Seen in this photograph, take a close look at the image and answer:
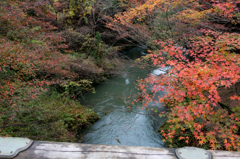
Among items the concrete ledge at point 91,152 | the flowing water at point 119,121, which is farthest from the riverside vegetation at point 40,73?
the concrete ledge at point 91,152

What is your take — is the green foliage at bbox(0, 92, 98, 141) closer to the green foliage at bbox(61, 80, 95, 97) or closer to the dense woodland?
the dense woodland

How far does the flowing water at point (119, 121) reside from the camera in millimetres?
5797

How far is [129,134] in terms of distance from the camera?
6.14m

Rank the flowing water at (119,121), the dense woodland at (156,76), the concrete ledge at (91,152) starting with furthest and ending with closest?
the flowing water at (119,121) < the dense woodland at (156,76) < the concrete ledge at (91,152)

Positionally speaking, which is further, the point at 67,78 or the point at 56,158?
the point at 67,78

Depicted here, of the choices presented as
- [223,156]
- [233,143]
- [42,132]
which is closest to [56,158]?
[223,156]

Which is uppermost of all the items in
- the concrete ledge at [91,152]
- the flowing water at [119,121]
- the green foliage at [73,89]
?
the concrete ledge at [91,152]

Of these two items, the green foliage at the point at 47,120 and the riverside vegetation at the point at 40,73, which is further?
the riverside vegetation at the point at 40,73

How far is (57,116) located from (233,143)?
610cm

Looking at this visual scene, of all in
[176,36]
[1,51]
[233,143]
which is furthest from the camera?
[176,36]

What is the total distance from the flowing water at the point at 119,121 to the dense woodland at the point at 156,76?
548mm

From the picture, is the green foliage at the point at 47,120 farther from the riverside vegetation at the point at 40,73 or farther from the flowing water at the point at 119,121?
the flowing water at the point at 119,121

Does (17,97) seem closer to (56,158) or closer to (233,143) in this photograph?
(56,158)

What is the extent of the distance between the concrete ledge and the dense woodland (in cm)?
220
